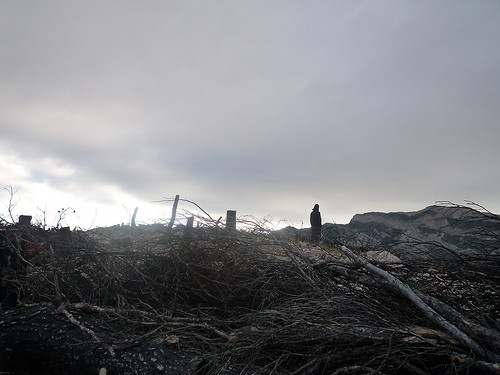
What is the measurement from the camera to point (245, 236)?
4.77 m

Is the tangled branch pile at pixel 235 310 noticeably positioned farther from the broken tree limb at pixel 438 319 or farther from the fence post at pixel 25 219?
the fence post at pixel 25 219

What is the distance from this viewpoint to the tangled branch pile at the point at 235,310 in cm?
268

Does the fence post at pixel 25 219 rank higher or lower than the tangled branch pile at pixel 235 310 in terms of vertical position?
higher

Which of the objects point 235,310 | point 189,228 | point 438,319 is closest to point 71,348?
point 235,310

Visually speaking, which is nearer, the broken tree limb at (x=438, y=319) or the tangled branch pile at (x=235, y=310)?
the broken tree limb at (x=438, y=319)

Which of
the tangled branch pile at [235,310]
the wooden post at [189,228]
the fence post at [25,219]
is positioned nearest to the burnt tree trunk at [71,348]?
the tangled branch pile at [235,310]

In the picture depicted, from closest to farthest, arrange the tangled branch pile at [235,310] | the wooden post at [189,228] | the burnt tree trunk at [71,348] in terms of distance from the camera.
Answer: the tangled branch pile at [235,310], the burnt tree trunk at [71,348], the wooden post at [189,228]

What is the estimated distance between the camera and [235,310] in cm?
443

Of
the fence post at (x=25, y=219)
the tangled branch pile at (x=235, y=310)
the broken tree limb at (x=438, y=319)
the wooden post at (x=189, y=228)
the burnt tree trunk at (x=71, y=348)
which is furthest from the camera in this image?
the fence post at (x=25, y=219)

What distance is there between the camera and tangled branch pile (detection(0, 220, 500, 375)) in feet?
8.79

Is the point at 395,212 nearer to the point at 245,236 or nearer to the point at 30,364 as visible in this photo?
the point at 245,236

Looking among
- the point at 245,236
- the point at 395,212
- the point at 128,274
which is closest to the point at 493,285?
the point at 245,236

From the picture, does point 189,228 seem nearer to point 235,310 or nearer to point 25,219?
point 235,310

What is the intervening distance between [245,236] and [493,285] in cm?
274
